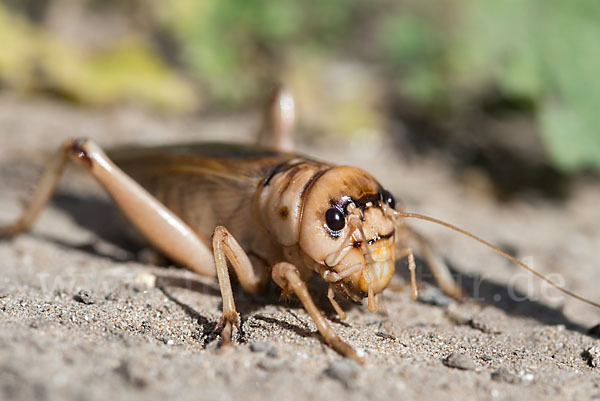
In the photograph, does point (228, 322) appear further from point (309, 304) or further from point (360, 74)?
point (360, 74)

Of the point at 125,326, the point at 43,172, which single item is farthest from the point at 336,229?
the point at 43,172

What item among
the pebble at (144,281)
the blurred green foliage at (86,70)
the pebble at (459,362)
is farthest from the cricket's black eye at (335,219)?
the blurred green foliage at (86,70)

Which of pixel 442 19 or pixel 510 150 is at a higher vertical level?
pixel 442 19

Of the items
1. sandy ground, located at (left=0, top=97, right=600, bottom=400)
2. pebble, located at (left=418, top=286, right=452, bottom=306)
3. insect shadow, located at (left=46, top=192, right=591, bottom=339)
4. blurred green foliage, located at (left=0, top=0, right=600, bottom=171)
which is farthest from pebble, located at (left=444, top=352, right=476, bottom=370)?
blurred green foliage, located at (left=0, top=0, right=600, bottom=171)

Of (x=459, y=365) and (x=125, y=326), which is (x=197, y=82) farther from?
(x=459, y=365)

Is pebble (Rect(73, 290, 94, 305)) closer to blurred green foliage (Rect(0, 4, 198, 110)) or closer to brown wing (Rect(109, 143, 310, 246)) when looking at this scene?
brown wing (Rect(109, 143, 310, 246))

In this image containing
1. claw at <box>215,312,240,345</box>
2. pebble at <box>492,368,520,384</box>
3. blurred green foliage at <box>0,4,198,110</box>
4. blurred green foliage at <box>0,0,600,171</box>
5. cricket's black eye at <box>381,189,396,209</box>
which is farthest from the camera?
blurred green foliage at <box>0,4,198,110</box>

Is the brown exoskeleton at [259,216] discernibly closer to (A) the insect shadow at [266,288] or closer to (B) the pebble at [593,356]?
(A) the insect shadow at [266,288]

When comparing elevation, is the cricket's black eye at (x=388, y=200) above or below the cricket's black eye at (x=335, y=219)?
above
